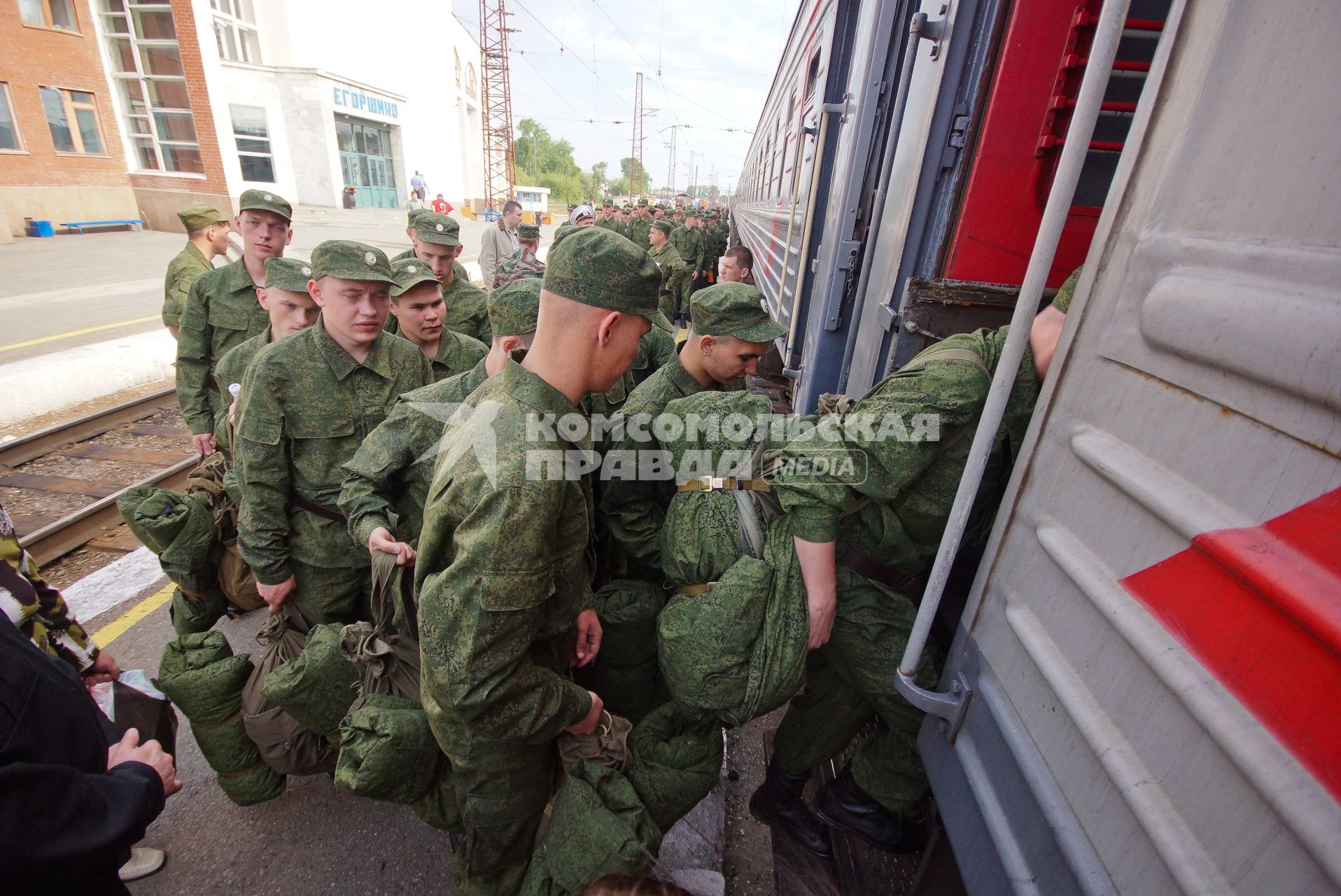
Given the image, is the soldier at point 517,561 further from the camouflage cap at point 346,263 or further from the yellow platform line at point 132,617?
the yellow platform line at point 132,617

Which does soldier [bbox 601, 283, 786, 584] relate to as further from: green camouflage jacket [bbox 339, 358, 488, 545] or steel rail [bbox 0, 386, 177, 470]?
steel rail [bbox 0, 386, 177, 470]

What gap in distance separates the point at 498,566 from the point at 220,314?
10.7 ft

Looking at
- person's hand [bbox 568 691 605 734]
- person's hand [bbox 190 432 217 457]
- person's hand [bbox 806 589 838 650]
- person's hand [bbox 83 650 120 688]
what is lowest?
person's hand [bbox 190 432 217 457]

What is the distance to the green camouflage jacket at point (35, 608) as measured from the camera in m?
1.52

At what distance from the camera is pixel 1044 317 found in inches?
56.9

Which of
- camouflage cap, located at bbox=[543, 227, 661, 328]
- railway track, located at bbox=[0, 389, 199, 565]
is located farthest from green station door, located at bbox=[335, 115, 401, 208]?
camouflage cap, located at bbox=[543, 227, 661, 328]

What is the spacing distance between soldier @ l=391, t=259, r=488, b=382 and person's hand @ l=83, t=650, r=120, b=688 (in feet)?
5.16

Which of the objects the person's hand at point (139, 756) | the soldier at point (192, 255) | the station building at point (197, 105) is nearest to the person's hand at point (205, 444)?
the soldier at point (192, 255)

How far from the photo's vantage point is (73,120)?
16.8 m

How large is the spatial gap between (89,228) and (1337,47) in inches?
957

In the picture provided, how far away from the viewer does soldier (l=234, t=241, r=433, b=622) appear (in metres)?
2.18

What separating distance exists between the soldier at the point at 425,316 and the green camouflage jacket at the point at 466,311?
34.1 inches

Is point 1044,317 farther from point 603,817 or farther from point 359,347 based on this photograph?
point 359,347

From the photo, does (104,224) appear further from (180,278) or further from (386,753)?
(386,753)
